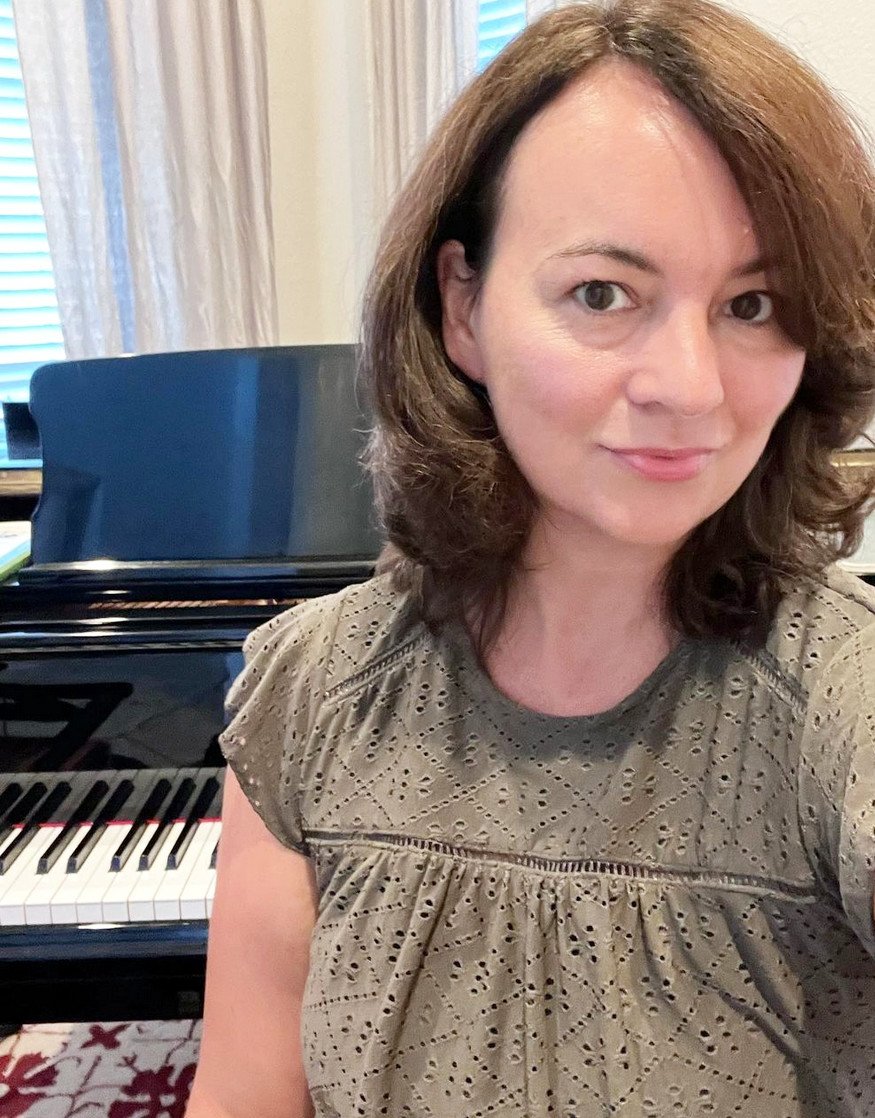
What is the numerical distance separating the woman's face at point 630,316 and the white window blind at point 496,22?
7.33 ft

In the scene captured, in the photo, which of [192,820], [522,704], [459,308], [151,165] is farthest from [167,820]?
[151,165]

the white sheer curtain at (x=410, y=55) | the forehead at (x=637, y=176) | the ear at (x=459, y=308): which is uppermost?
the white sheer curtain at (x=410, y=55)

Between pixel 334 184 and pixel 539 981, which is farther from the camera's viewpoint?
pixel 334 184

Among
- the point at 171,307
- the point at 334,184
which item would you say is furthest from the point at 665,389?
the point at 334,184

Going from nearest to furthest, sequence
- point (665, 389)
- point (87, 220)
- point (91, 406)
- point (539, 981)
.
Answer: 1. point (665, 389)
2. point (539, 981)
3. point (91, 406)
4. point (87, 220)

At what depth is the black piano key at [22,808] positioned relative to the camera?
1313 mm

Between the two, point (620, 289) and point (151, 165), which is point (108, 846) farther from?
point (151, 165)

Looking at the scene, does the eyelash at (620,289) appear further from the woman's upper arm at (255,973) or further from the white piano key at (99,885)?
the white piano key at (99,885)

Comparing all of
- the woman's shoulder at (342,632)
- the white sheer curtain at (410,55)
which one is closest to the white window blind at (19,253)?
the white sheer curtain at (410,55)

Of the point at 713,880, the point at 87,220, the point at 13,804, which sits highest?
the point at 87,220

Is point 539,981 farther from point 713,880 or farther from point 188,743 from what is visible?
point 188,743

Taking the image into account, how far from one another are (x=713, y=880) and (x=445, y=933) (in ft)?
0.73

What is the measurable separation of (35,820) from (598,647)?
2.98ft

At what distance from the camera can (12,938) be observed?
1.19 meters
